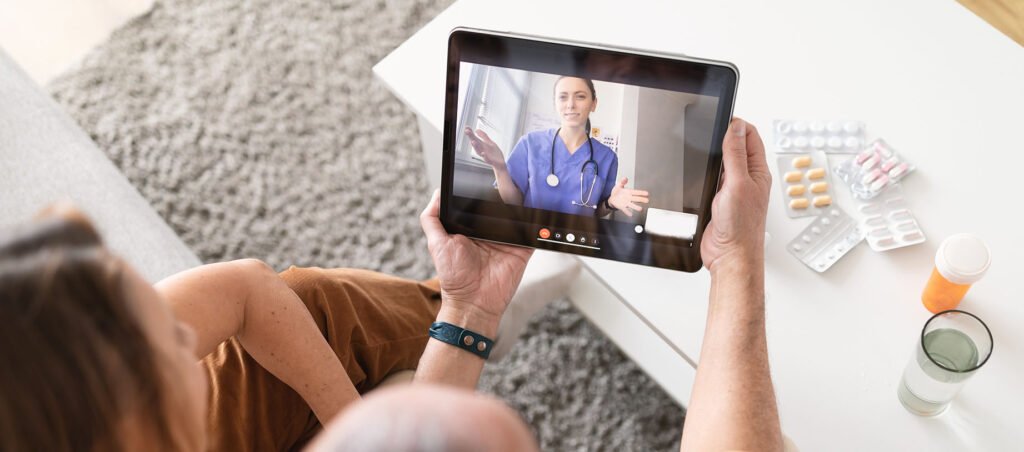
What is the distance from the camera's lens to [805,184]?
1095 mm

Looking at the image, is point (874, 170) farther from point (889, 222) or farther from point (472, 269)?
point (472, 269)

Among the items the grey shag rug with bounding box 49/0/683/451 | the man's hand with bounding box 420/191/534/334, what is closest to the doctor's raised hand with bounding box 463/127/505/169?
the man's hand with bounding box 420/191/534/334

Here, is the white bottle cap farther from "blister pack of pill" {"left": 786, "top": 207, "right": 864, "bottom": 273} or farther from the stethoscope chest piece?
the stethoscope chest piece

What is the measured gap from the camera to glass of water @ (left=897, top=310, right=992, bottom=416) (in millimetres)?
917

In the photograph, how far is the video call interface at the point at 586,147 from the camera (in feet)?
3.08

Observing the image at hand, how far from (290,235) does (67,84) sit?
69 cm

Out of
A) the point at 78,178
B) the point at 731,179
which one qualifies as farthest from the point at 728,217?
the point at 78,178

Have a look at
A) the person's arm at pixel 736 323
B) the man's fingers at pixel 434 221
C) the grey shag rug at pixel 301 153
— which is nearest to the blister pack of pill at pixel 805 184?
the person's arm at pixel 736 323

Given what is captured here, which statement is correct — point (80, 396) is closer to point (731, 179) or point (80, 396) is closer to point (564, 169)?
point (564, 169)

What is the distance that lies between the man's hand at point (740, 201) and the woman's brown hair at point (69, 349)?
64 centimetres

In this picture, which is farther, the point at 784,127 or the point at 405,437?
the point at 784,127

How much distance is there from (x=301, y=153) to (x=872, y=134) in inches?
47.4

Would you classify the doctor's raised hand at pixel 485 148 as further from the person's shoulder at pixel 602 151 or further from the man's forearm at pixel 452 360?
the man's forearm at pixel 452 360

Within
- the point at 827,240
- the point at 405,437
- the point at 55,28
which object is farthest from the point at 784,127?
the point at 55,28
